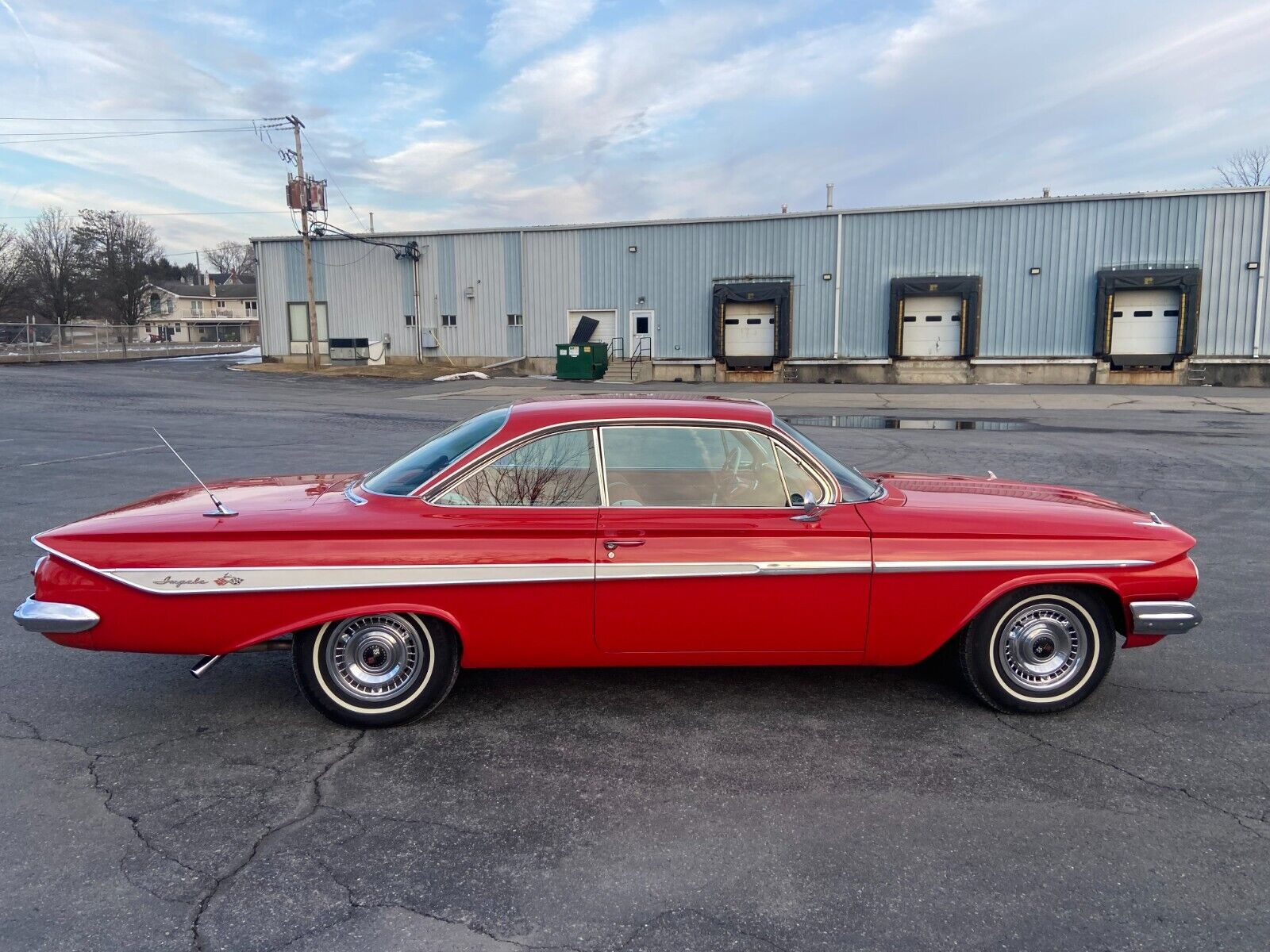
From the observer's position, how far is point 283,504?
13.6 ft

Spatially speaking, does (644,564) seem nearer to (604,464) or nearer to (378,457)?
(604,464)

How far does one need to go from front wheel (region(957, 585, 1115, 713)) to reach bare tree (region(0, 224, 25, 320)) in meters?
67.9

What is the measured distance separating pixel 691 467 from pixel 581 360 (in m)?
28.2

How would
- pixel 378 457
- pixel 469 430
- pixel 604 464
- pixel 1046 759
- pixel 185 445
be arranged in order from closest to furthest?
pixel 1046 759 → pixel 604 464 → pixel 469 430 → pixel 378 457 → pixel 185 445

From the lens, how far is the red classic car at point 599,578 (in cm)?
376

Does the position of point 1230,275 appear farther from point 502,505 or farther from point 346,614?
point 346,614

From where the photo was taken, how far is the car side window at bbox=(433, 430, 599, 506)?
401 cm

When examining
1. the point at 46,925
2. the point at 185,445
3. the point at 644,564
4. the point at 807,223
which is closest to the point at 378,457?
the point at 185,445

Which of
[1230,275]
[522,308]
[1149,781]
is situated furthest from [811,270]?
[1149,781]

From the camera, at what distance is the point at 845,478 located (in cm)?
422

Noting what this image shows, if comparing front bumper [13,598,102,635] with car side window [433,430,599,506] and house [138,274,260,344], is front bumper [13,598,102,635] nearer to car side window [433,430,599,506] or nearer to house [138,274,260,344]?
car side window [433,430,599,506]

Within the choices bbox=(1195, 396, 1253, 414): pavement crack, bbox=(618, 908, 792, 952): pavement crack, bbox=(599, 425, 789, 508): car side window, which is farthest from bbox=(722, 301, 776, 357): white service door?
bbox=(618, 908, 792, 952): pavement crack

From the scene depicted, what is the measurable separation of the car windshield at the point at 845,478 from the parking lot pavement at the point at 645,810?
2.31ft

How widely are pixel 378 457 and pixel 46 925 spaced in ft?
33.5
